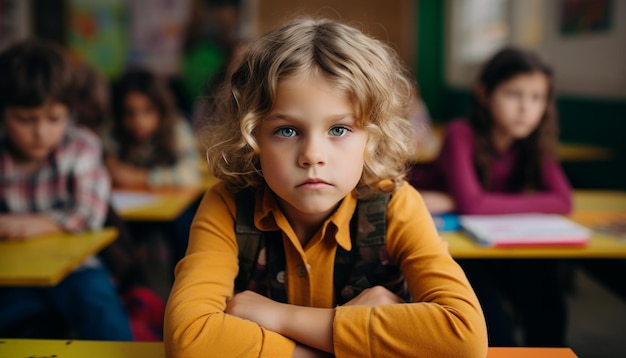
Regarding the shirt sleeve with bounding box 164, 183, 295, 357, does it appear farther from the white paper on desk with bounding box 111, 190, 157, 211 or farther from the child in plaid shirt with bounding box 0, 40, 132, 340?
the white paper on desk with bounding box 111, 190, 157, 211

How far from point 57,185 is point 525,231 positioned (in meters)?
1.46

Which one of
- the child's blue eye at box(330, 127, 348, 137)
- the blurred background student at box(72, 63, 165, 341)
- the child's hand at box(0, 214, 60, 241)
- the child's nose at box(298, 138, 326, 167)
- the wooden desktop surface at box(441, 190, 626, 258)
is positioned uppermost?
the child's blue eye at box(330, 127, 348, 137)

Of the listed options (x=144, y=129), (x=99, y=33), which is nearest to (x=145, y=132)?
(x=144, y=129)

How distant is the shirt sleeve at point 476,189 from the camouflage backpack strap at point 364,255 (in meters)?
0.98

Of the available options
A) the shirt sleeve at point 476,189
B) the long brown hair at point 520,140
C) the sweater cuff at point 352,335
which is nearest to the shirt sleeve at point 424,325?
the sweater cuff at point 352,335

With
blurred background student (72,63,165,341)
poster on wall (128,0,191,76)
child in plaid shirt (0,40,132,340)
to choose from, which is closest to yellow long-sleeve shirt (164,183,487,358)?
child in plaid shirt (0,40,132,340)

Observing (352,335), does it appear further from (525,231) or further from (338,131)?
(525,231)

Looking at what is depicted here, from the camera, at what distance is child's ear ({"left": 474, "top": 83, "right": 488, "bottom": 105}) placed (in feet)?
7.66

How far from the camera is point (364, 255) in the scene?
1130mm

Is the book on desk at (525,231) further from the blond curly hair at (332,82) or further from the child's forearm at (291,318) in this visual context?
the child's forearm at (291,318)

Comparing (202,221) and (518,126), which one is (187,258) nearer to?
(202,221)

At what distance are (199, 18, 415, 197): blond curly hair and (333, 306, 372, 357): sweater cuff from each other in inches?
10.8

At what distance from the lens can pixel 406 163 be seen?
125 cm

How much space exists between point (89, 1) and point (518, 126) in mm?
6117
